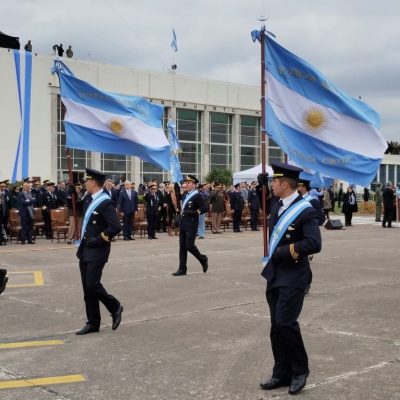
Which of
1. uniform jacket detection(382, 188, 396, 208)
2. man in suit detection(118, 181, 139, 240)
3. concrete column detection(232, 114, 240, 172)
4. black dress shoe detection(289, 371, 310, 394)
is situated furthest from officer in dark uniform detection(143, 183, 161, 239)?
concrete column detection(232, 114, 240, 172)

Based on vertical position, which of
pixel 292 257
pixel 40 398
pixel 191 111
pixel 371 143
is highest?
pixel 191 111

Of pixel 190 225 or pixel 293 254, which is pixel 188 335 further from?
pixel 190 225

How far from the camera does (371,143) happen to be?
10.1 m

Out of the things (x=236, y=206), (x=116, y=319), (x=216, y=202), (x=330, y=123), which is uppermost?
(x=330, y=123)

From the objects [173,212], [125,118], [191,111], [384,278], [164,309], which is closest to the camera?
[164,309]

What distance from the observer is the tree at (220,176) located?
54094mm

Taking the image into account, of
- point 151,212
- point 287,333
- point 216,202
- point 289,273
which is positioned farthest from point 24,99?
point 287,333

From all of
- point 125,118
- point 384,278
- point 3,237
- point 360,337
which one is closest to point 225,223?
point 3,237

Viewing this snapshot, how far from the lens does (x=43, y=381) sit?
5.66 m

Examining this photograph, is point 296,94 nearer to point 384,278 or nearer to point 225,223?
point 384,278

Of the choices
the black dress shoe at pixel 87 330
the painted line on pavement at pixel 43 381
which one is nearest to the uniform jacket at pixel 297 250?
the painted line on pavement at pixel 43 381

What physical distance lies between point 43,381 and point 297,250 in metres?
2.44

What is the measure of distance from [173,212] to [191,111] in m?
36.4

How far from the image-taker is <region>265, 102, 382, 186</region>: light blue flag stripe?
984 cm
